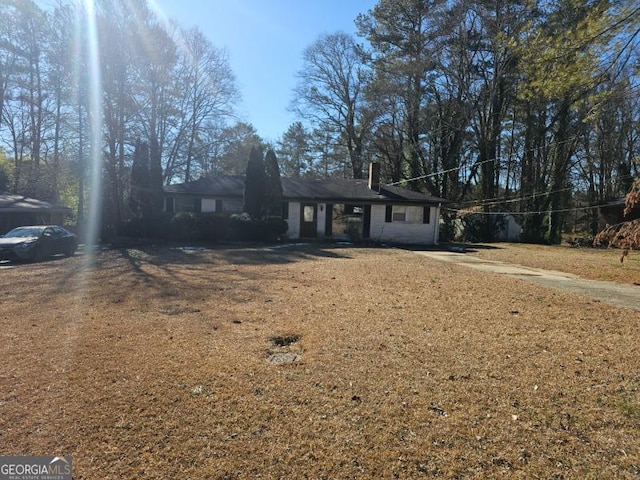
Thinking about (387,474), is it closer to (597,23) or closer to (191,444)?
(191,444)

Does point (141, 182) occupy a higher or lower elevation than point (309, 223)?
higher

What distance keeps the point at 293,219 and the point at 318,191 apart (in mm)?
2430

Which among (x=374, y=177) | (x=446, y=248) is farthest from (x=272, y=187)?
(x=446, y=248)

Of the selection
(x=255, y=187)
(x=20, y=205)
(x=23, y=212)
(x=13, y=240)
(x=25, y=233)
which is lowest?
(x=13, y=240)

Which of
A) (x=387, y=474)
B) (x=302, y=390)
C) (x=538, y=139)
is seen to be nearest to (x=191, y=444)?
(x=302, y=390)

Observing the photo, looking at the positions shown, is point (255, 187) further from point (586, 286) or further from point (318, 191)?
point (586, 286)

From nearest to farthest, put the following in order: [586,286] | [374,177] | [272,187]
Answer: [586,286] → [272,187] → [374,177]

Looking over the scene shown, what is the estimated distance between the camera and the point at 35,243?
13.1m

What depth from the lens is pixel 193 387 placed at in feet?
10.9

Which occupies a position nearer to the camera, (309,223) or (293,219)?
(293,219)

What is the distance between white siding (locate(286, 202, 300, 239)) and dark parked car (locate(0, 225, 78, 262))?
33.7 ft

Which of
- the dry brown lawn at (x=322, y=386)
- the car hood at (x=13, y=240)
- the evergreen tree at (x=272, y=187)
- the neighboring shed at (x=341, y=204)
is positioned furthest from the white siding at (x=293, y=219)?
the dry brown lawn at (x=322, y=386)

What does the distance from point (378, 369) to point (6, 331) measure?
15.4 ft

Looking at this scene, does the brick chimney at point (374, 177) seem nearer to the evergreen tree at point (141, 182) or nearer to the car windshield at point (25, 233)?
the evergreen tree at point (141, 182)
